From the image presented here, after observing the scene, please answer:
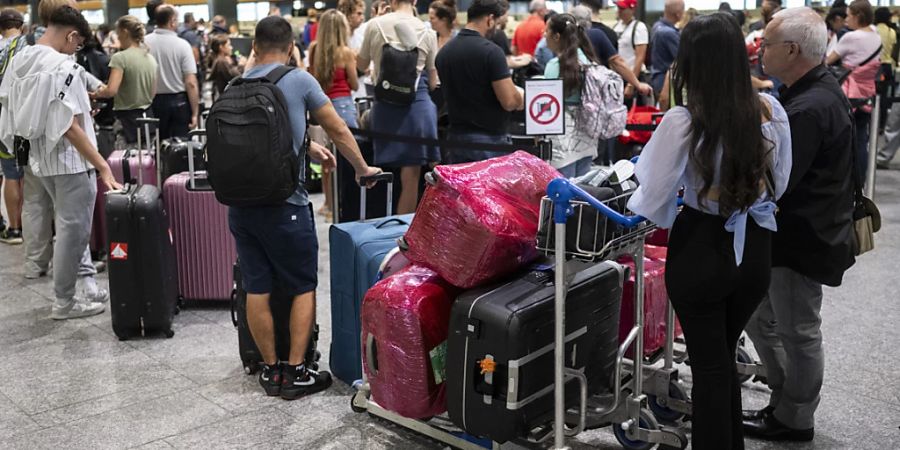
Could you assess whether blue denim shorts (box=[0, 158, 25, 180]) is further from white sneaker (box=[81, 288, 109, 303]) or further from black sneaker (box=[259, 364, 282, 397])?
black sneaker (box=[259, 364, 282, 397])

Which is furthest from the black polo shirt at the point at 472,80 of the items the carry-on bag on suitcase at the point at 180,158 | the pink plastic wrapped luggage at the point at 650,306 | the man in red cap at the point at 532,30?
the man in red cap at the point at 532,30

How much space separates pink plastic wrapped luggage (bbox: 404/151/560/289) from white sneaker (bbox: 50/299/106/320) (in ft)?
8.61

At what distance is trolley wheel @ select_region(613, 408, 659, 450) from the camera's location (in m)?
3.12

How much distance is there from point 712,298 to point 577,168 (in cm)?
291

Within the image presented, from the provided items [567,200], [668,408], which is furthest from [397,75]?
[567,200]

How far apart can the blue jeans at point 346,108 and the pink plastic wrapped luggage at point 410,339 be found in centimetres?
360

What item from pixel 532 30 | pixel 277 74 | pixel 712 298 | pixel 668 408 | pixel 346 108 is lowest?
pixel 668 408

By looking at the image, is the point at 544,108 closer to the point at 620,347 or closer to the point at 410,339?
the point at 620,347

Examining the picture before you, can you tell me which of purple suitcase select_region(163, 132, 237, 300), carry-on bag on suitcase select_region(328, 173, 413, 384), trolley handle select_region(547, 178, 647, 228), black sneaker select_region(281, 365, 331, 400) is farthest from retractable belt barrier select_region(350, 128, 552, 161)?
trolley handle select_region(547, 178, 647, 228)

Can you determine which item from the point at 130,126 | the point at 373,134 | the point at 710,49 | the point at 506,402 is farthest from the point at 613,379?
the point at 130,126

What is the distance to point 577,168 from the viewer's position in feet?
18.1

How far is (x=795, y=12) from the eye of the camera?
3109mm

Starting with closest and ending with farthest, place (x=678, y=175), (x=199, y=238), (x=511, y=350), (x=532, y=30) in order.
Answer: (x=678, y=175) < (x=511, y=350) < (x=199, y=238) < (x=532, y=30)

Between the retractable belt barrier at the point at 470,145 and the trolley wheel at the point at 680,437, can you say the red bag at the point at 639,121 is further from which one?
the trolley wheel at the point at 680,437
